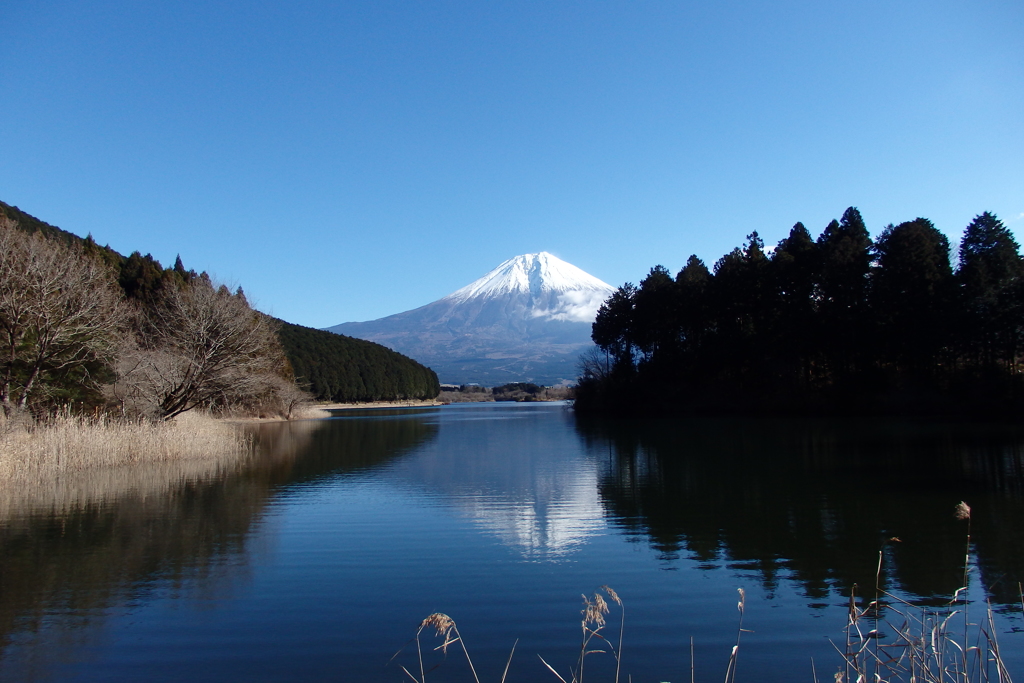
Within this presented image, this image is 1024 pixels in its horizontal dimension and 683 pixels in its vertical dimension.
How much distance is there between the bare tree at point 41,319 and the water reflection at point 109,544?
12.8 ft

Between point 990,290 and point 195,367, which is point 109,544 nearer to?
point 195,367

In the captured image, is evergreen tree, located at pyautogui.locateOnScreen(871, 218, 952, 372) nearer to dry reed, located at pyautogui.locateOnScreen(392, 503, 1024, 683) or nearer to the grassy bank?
the grassy bank

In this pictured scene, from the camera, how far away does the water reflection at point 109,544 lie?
5195 millimetres

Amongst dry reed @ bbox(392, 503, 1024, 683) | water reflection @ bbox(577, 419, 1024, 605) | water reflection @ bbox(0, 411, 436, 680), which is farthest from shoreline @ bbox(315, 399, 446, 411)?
dry reed @ bbox(392, 503, 1024, 683)

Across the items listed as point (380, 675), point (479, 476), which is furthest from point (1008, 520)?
point (479, 476)

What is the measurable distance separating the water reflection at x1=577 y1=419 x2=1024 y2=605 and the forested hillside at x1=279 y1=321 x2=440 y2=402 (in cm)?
5360

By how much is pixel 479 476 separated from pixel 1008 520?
9.13 metres

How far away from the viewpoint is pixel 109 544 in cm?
781

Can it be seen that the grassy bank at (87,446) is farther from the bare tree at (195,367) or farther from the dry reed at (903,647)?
the dry reed at (903,647)

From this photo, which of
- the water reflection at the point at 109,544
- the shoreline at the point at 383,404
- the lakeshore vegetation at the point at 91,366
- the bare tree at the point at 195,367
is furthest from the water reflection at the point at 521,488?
the shoreline at the point at 383,404

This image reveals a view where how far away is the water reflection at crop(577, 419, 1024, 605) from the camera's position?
6.51m

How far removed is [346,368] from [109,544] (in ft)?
231

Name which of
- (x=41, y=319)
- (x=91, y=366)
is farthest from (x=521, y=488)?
(x=91, y=366)

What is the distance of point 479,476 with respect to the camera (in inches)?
571
